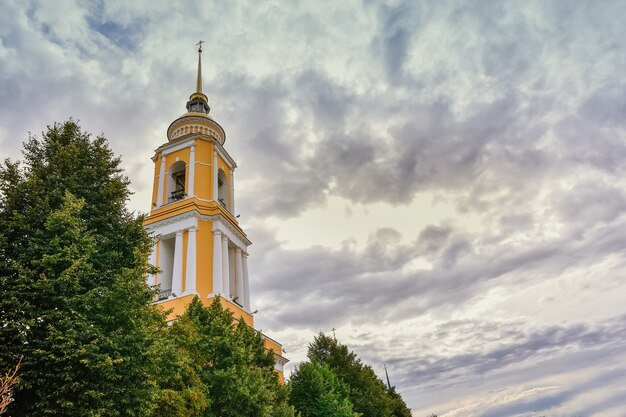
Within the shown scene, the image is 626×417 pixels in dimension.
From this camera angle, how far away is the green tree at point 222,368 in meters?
18.6

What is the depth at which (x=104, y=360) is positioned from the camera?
1270cm

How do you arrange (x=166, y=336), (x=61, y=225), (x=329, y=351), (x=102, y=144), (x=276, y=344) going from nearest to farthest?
1. (x=61, y=225)
2. (x=166, y=336)
3. (x=102, y=144)
4. (x=276, y=344)
5. (x=329, y=351)

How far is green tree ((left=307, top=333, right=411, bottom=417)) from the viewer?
4034 centimetres

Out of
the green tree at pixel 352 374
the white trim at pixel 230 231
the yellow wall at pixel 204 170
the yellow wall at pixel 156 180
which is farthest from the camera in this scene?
the green tree at pixel 352 374

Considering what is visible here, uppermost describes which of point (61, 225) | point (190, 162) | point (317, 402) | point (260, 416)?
point (190, 162)

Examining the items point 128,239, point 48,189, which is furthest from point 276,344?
point 48,189

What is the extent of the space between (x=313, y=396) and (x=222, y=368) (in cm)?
1250

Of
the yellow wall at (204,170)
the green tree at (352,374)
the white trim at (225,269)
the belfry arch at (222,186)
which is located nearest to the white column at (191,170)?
the yellow wall at (204,170)

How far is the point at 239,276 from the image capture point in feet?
111

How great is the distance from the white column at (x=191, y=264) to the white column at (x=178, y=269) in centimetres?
49

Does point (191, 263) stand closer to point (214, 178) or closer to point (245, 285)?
point (245, 285)

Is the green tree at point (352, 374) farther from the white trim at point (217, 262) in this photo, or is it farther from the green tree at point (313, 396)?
the white trim at point (217, 262)

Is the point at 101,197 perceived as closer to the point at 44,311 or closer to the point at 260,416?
the point at 44,311

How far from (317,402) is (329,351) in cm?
1537
